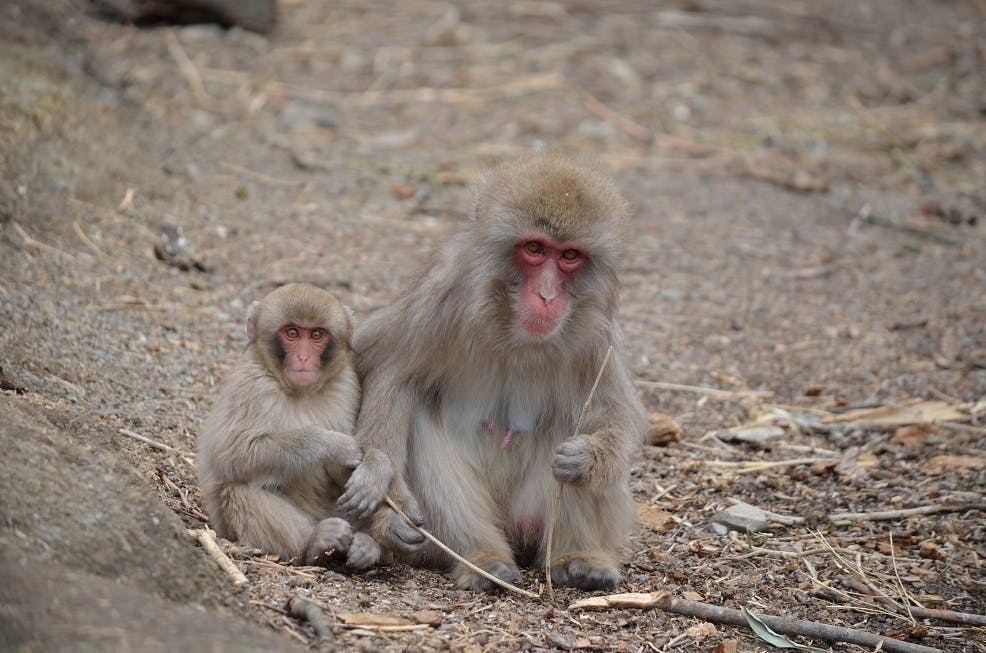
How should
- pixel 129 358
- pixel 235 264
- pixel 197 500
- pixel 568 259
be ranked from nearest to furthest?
pixel 568 259
pixel 197 500
pixel 129 358
pixel 235 264

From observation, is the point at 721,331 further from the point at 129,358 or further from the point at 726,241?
the point at 129,358

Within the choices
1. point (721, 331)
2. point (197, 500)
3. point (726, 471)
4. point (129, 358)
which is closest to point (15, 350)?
point (129, 358)

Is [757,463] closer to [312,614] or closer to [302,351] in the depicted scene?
[302,351]

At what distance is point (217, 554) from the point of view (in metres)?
4.19

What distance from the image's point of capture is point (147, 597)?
3285 millimetres

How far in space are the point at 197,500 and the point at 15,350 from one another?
1.26 metres

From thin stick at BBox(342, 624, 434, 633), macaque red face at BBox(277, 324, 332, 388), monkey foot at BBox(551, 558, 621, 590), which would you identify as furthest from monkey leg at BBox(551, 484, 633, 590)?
macaque red face at BBox(277, 324, 332, 388)

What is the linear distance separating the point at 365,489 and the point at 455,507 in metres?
0.45

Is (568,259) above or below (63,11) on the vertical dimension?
below

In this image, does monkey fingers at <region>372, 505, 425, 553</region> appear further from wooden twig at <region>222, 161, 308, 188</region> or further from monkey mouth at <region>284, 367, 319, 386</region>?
wooden twig at <region>222, 161, 308, 188</region>

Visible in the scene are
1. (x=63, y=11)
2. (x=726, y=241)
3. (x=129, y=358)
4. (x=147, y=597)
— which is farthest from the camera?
(x=63, y=11)

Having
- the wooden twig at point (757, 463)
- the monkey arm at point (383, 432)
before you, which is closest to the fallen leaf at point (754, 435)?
the wooden twig at point (757, 463)

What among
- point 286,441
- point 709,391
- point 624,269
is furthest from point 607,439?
point 709,391

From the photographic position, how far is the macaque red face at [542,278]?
177 inches
